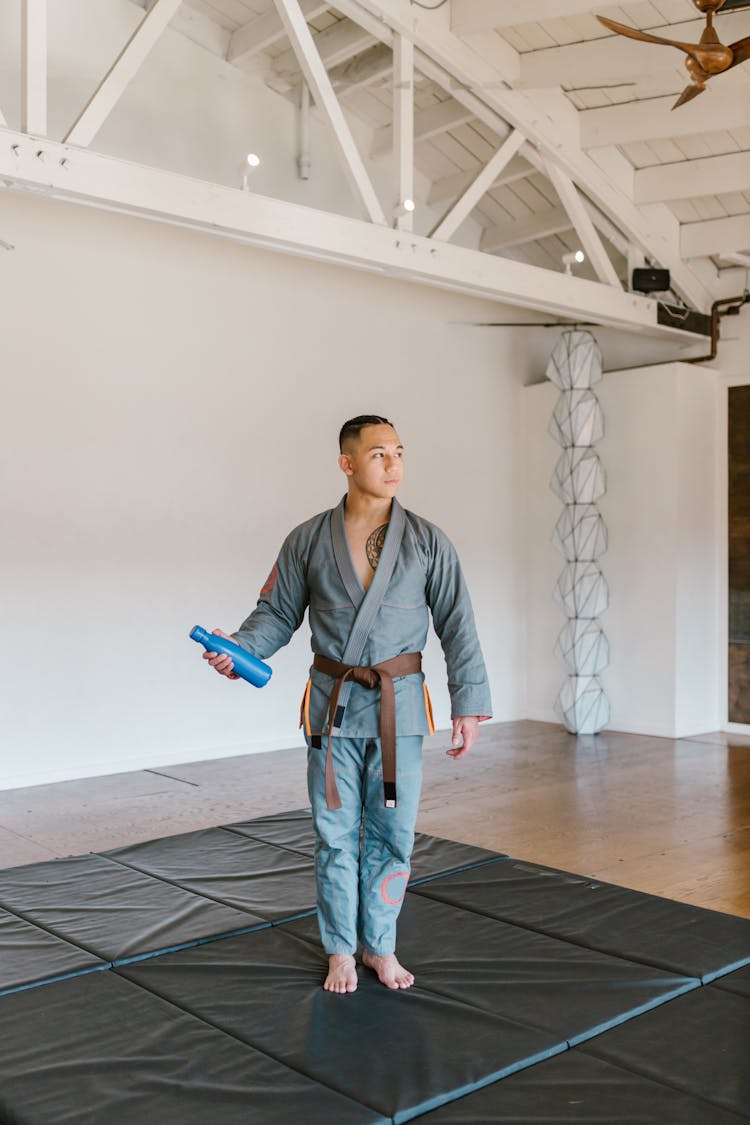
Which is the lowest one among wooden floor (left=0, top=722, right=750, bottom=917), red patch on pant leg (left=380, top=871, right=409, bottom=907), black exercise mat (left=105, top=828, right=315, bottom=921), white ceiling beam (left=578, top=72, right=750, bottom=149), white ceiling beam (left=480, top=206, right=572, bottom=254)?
wooden floor (left=0, top=722, right=750, bottom=917)

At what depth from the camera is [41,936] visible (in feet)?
9.78

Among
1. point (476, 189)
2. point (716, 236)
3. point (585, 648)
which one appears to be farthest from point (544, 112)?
point (585, 648)

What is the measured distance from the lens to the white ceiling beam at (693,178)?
19.3 ft

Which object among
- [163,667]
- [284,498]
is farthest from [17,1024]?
[284,498]

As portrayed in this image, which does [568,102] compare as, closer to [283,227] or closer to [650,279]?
[650,279]

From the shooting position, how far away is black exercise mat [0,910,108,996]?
2680 mm

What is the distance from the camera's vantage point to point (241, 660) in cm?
272

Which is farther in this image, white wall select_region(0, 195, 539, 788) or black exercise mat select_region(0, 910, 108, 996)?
white wall select_region(0, 195, 539, 788)

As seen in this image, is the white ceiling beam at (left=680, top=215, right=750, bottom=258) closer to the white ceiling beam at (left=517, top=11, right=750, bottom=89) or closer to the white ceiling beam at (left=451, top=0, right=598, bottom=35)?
the white ceiling beam at (left=517, top=11, right=750, bottom=89)

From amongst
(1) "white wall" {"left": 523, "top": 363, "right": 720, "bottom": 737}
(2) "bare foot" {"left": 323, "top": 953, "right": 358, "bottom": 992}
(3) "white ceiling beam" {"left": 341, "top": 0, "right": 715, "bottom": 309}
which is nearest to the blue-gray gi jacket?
(2) "bare foot" {"left": 323, "top": 953, "right": 358, "bottom": 992}

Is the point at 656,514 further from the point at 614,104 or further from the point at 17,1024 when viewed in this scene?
the point at 17,1024

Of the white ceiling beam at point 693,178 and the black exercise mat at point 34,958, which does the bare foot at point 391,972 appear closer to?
the black exercise mat at point 34,958

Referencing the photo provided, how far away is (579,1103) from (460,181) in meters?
5.94

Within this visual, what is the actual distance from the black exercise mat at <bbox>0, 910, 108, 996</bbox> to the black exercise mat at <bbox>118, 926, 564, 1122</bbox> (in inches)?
5.7
